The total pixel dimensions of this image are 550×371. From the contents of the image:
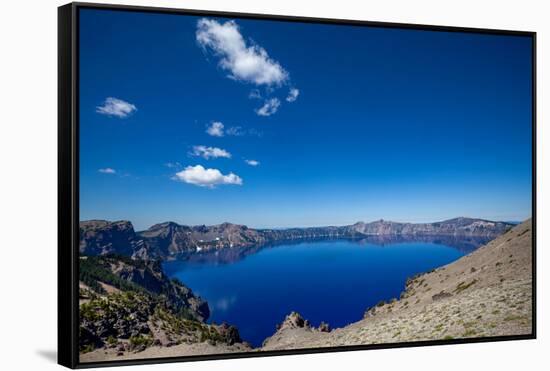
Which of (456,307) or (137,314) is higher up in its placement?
(137,314)

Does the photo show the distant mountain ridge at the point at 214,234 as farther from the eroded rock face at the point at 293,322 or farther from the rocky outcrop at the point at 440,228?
the eroded rock face at the point at 293,322

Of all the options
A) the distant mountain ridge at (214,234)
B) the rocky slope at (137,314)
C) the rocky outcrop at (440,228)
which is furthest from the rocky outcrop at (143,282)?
the rocky outcrop at (440,228)

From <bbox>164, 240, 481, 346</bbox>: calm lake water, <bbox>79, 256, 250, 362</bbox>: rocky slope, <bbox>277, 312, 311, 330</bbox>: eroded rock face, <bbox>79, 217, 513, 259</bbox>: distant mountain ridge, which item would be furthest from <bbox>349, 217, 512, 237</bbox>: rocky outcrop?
<bbox>79, 256, 250, 362</bbox>: rocky slope

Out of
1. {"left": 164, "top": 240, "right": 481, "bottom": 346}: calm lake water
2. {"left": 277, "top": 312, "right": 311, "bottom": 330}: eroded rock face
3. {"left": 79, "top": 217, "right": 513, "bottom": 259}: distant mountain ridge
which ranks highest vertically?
{"left": 79, "top": 217, "right": 513, "bottom": 259}: distant mountain ridge

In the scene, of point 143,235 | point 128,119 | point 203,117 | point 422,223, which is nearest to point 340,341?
point 422,223

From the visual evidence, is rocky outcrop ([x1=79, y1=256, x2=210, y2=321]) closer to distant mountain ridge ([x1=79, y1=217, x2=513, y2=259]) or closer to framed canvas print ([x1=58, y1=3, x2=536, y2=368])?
framed canvas print ([x1=58, y1=3, x2=536, y2=368])

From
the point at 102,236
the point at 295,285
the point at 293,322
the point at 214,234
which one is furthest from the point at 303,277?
the point at 102,236

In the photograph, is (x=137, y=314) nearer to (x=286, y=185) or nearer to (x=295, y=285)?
(x=295, y=285)
